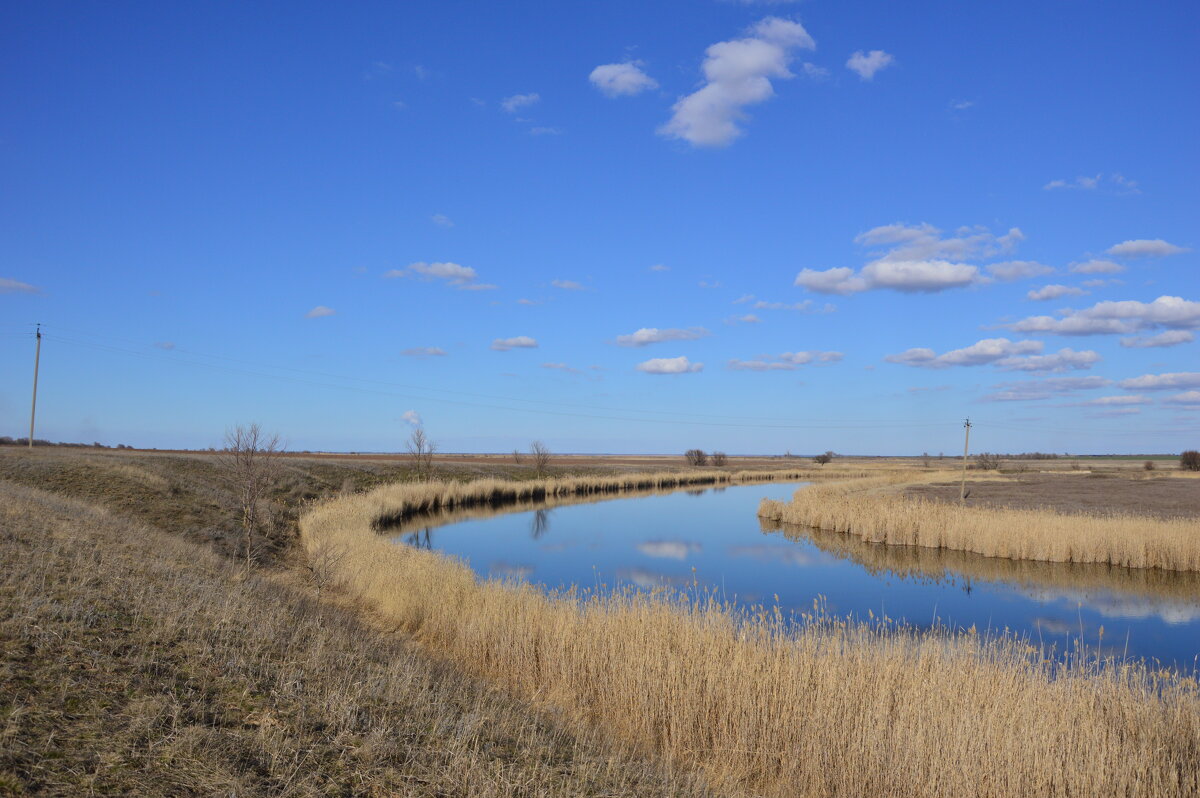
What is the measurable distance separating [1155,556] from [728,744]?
763 inches

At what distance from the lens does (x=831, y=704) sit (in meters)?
7.05

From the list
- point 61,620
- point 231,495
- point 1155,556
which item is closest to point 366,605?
point 61,620

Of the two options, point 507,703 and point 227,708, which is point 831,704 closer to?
point 507,703

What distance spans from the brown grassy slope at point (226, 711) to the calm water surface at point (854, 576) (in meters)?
5.39

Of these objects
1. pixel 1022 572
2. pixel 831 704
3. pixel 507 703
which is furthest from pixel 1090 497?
pixel 507 703

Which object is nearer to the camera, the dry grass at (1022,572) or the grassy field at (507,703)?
the grassy field at (507,703)

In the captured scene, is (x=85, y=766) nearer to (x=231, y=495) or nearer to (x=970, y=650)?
(x=970, y=650)

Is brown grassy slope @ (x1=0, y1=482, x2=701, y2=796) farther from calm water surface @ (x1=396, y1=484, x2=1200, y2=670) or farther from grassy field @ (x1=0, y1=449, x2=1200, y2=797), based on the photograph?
calm water surface @ (x1=396, y1=484, x2=1200, y2=670)

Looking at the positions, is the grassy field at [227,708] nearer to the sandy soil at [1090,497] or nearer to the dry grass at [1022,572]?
the dry grass at [1022,572]

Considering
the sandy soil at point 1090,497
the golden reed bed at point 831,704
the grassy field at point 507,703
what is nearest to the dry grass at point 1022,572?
the sandy soil at point 1090,497

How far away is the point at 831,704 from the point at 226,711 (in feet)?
18.5

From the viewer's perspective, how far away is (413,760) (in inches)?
212

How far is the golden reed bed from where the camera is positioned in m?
5.96

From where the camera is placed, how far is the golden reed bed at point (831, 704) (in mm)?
5961
